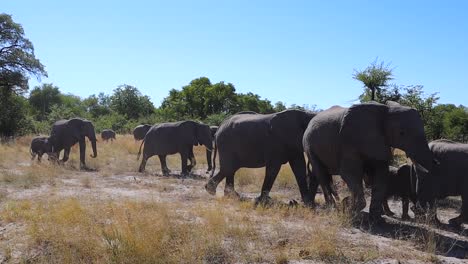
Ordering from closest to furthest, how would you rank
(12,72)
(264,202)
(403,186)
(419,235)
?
1. (419,235)
2. (403,186)
3. (264,202)
4. (12,72)

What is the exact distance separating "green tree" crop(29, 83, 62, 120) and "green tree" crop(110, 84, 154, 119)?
1694 centimetres

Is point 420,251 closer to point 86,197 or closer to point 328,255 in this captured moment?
point 328,255

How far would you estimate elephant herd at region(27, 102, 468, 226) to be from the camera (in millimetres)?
9234

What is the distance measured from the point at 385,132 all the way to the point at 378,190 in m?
1.14

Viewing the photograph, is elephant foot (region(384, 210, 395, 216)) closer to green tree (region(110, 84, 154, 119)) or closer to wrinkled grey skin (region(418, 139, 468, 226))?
wrinkled grey skin (region(418, 139, 468, 226))

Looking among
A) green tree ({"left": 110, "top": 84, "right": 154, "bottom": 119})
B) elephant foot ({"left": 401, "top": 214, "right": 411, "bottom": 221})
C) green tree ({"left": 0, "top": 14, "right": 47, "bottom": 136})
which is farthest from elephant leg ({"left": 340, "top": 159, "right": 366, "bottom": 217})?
green tree ({"left": 110, "top": 84, "right": 154, "bottom": 119})

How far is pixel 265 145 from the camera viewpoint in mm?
12344

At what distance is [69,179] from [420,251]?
12271mm

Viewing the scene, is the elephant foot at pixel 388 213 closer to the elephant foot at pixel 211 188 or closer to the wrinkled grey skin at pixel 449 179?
the wrinkled grey skin at pixel 449 179

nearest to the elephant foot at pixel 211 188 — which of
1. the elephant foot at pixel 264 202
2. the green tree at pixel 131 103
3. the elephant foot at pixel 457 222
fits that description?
the elephant foot at pixel 264 202

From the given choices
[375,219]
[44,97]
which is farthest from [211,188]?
[44,97]

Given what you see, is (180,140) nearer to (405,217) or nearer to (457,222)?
(405,217)

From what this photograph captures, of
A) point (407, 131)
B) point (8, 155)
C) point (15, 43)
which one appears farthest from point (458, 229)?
point (15, 43)

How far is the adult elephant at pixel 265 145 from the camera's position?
1199 centimetres
